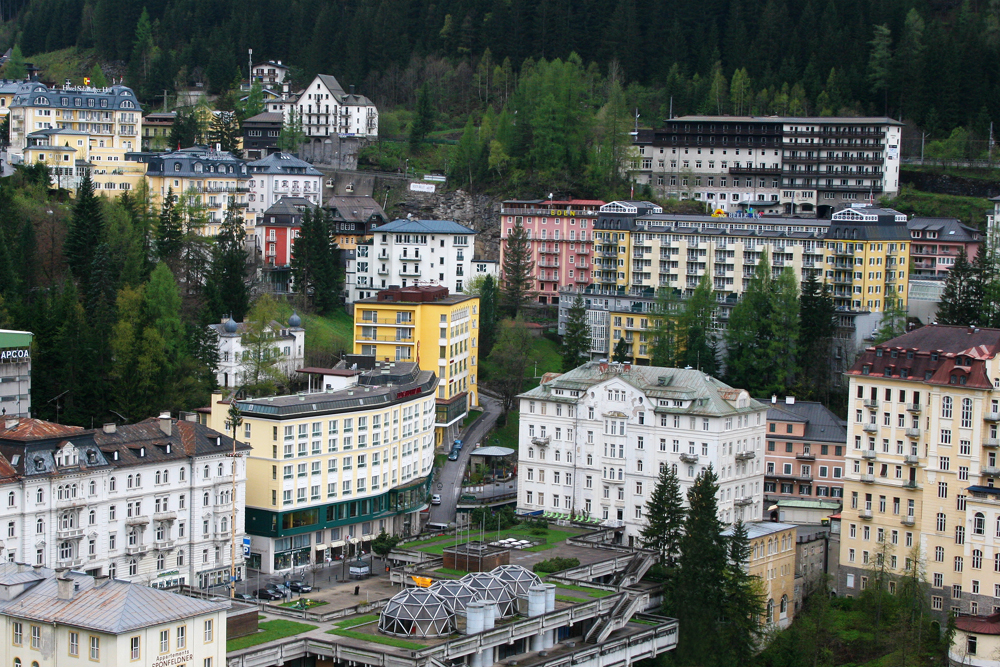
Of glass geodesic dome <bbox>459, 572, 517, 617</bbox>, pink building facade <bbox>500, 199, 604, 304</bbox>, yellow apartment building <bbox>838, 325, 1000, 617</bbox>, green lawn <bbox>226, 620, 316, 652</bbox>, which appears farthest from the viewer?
pink building facade <bbox>500, 199, 604, 304</bbox>

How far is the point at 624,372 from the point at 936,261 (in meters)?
53.0

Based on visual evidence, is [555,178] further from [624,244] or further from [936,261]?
[936,261]

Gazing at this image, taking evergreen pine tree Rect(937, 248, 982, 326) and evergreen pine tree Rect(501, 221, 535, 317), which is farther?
evergreen pine tree Rect(501, 221, 535, 317)

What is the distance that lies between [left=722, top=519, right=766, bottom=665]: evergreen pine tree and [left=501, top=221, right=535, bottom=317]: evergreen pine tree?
58585 millimetres

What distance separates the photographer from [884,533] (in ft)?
312

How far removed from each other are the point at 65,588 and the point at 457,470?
52888mm

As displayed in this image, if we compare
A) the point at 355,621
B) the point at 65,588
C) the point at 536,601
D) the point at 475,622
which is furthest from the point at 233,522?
the point at 65,588

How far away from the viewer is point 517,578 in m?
83.2

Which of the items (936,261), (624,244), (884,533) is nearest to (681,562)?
(884,533)

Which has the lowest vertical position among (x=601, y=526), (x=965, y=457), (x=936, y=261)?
(x=601, y=526)

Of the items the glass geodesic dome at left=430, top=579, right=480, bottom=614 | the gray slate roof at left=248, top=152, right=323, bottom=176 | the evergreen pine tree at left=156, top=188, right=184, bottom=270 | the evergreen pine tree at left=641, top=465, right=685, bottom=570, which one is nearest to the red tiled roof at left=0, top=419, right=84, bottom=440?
the glass geodesic dome at left=430, top=579, right=480, bottom=614

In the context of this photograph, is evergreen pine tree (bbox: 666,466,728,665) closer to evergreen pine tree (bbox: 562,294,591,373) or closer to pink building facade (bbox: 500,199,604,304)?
evergreen pine tree (bbox: 562,294,591,373)

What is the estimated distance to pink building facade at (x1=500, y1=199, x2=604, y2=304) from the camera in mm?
150750

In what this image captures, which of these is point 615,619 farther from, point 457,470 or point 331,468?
point 457,470
